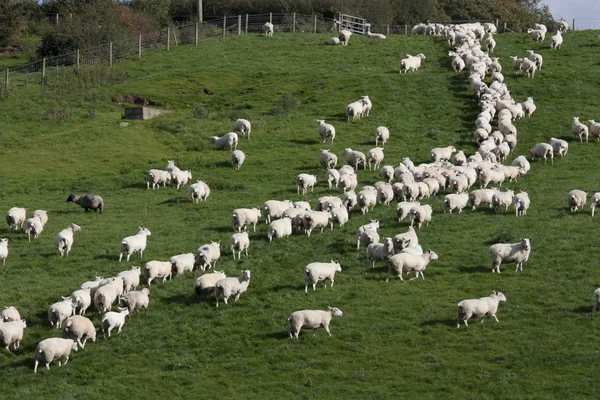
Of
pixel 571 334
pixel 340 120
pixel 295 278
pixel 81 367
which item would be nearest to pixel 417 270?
pixel 295 278

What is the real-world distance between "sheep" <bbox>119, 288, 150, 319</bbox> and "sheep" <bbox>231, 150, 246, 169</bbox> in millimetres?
20118

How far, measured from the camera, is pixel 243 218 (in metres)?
37.4

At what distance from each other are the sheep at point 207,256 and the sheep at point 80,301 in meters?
4.73

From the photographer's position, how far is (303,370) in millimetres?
25547

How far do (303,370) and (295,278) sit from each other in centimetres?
692

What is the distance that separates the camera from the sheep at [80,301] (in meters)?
28.7

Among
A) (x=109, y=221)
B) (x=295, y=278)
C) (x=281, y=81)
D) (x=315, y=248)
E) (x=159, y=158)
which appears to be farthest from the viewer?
(x=281, y=81)

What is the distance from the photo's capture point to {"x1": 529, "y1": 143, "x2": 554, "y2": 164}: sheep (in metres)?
48.6

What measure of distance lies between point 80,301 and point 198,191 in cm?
1502

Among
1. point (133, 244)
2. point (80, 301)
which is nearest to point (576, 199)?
point (133, 244)

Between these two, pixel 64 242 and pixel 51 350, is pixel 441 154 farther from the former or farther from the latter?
pixel 51 350

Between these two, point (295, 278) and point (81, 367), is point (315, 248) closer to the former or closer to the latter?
point (295, 278)

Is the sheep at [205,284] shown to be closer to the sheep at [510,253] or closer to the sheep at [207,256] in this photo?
the sheep at [207,256]

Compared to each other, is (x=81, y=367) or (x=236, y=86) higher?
(x=236, y=86)
